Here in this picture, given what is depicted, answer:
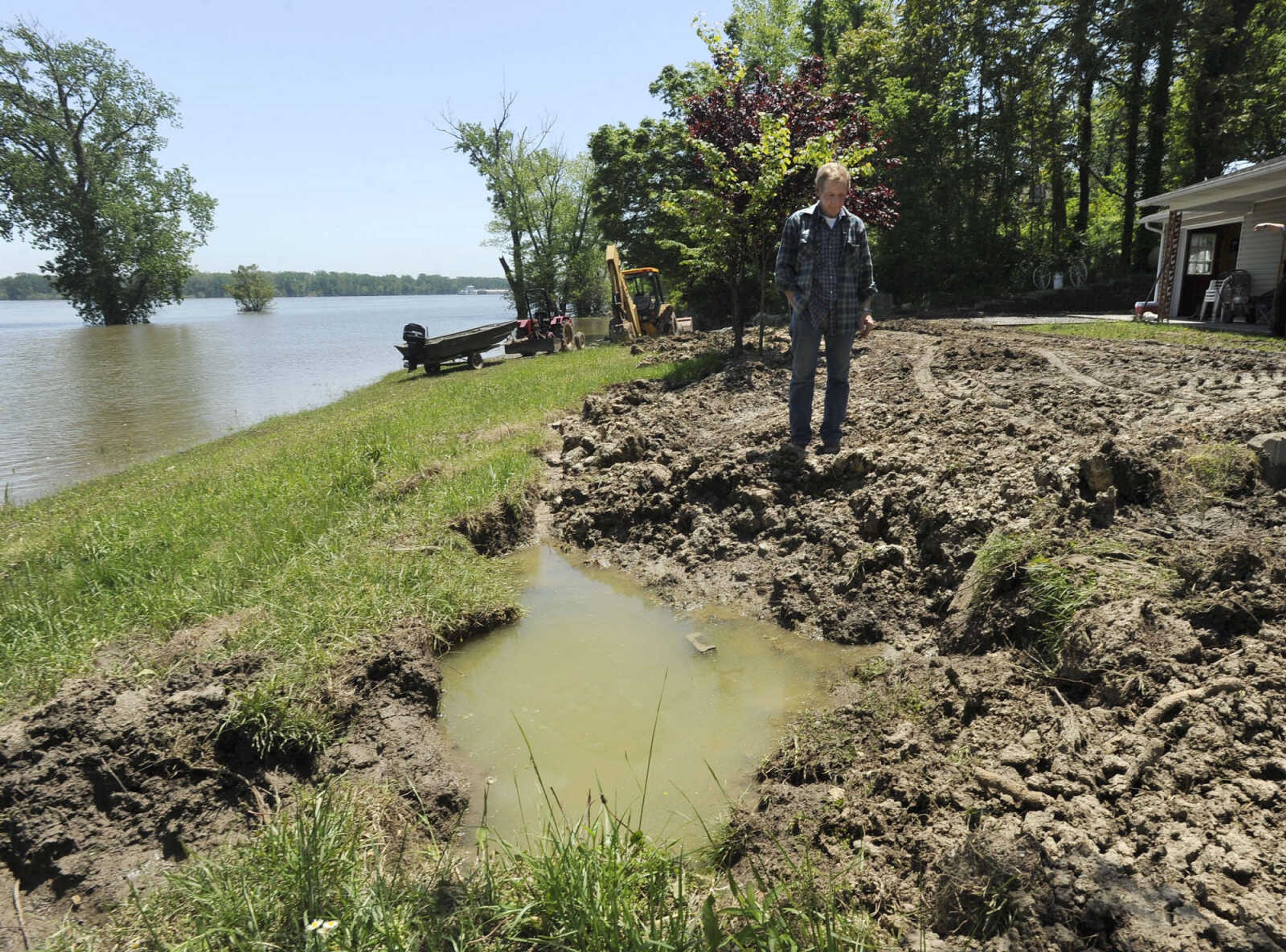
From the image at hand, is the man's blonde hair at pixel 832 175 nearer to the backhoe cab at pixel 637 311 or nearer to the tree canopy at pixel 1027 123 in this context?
the tree canopy at pixel 1027 123

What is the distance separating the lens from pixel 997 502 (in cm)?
423

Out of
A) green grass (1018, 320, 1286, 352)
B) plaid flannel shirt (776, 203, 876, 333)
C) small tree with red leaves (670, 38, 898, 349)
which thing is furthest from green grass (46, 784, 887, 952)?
small tree with red leaves (670, 38, 898, 349)

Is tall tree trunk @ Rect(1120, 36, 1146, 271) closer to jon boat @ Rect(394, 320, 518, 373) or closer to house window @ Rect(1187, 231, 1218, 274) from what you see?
house window @ Rect(1187, 231, 1218, 274)

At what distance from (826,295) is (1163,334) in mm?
8573

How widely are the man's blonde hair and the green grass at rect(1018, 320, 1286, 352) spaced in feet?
17.4

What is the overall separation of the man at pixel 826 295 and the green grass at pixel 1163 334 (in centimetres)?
490

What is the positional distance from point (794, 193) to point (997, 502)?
7050 millimetres

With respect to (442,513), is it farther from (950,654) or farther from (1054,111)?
(1054,111)

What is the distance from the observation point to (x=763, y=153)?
9.34 m

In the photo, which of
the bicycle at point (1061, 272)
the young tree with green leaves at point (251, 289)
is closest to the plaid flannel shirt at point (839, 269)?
the bicycle at point (1061, 272)

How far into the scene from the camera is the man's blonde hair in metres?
5.20

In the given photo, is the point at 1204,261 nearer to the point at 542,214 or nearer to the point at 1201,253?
the point at 1201,253

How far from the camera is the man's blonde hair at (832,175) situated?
5203 millimetres

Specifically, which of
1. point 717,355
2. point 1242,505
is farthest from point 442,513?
point 717,355
